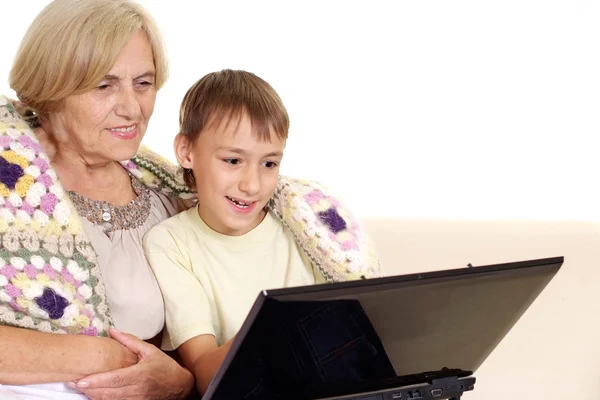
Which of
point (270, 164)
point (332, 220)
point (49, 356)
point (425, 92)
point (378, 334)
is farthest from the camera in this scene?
point (425, 92)

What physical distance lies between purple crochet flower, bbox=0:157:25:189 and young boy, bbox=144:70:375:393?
33cm

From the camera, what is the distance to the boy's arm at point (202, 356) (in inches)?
71.2

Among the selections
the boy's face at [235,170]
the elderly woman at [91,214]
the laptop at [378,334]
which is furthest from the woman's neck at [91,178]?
the laptop at [378,334]

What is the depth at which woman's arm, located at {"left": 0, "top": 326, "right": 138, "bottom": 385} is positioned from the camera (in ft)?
5.68

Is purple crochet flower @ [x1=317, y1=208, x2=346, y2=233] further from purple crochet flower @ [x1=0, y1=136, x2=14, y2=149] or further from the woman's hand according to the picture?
purple crochet flower @ [x1=0, y1=136, x2=14, y2=149]

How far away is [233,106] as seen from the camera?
1.91 m

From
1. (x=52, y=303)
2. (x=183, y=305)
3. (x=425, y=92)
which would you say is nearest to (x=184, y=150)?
(x=183, y=305)

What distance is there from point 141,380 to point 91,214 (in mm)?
414

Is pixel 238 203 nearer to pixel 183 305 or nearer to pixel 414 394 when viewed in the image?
pixel 183 305

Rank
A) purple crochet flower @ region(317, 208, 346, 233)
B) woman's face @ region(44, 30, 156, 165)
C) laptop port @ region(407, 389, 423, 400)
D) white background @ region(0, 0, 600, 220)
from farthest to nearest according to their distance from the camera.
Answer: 1. white background @ region(0, 0, 600, 220)
2. purple crochet flower @ region(317, 208, 346, 233)
3. woman's face @ region(44, 30, 156, 165)
4. laptop port @ region(407, 389, 423, 400)

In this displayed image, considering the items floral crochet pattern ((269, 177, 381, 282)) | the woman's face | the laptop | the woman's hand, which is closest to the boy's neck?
floral crochet pattern ((269, 177, 381, 282))

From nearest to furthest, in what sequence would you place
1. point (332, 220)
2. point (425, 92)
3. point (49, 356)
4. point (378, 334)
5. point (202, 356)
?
point (378, 334), point (49, 356), point (202, 356), point (332, 220), point (425, 92)

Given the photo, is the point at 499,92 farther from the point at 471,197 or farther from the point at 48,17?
the point at 48,17

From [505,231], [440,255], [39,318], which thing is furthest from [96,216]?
[505,231]
